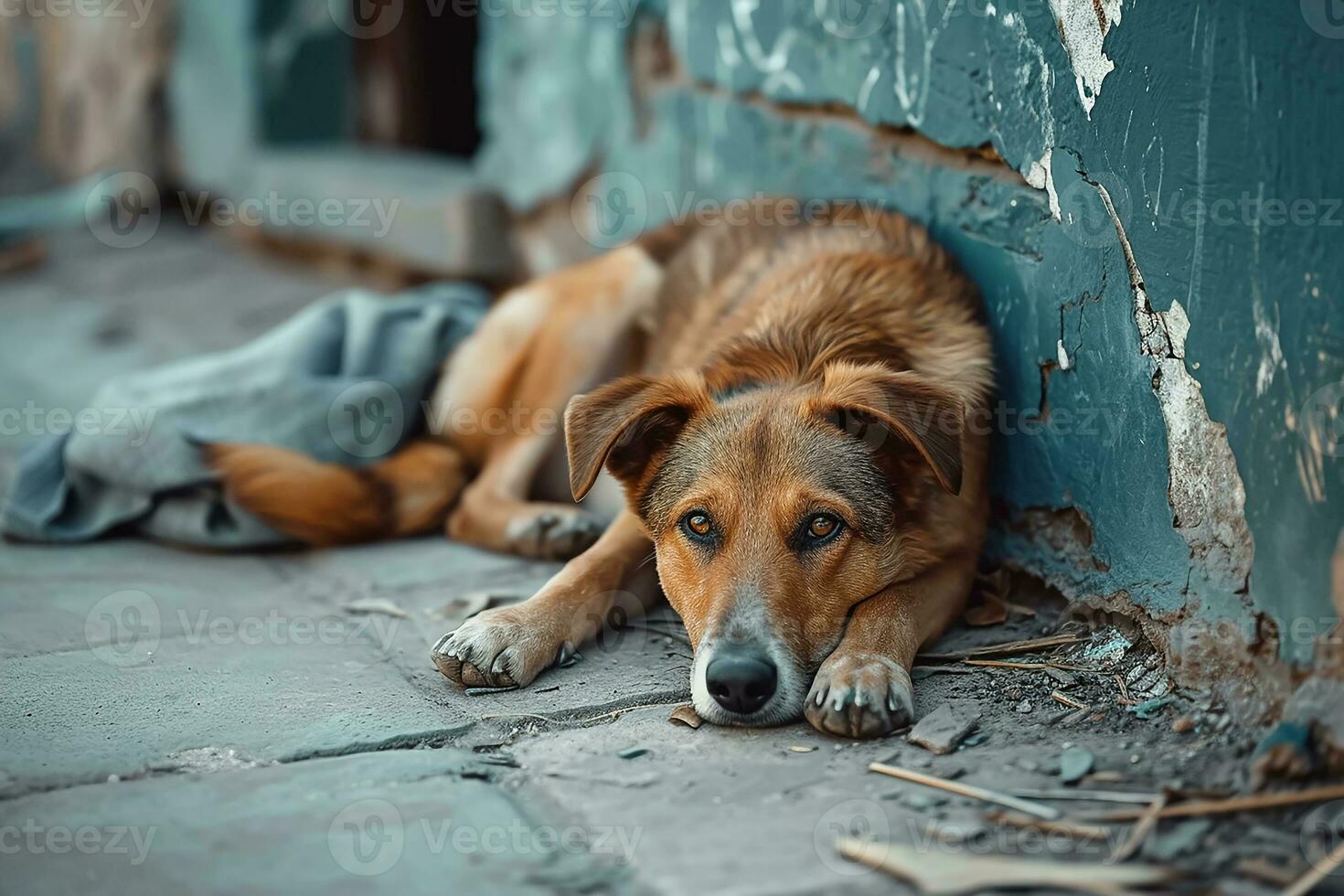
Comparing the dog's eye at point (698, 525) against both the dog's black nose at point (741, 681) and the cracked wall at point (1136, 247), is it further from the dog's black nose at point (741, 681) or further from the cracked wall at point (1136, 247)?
the cracked wall at point (1136, 247)

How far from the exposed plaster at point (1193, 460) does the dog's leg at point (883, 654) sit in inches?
27.2

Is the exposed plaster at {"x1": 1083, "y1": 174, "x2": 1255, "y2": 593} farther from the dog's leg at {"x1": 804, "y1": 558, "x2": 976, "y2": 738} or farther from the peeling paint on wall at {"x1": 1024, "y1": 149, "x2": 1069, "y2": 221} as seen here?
the dog's leg at {"x1": 804, "y1": 558, "x2": 976, "y2": 738}

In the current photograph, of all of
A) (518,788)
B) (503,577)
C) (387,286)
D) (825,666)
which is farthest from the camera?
(387,286)

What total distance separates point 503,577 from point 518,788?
157cm

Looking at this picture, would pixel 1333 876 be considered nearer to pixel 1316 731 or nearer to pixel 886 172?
pixel 1316 731

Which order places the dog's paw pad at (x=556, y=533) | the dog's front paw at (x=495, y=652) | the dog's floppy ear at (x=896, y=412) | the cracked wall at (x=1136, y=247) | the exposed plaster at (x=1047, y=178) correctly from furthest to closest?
the dog's paw pad at (x=556, y=533)
the exposed plaster at (x=1047, y=178)
the dog's front paw at (x=495, y=652)
the dog's floppy ear at (x=896, y=412)
the cracked wall at (x=1136, y=247)

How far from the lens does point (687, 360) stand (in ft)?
14.5

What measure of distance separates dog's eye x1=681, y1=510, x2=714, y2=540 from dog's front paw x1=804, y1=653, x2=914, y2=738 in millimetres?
499

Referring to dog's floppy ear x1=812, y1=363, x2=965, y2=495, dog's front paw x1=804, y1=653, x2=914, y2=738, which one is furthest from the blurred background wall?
dog's front paw x1=804, y1=653, x2=914, y2=738

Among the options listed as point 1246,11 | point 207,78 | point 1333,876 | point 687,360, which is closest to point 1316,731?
point 1333,876

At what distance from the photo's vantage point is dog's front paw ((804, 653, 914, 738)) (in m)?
2.97

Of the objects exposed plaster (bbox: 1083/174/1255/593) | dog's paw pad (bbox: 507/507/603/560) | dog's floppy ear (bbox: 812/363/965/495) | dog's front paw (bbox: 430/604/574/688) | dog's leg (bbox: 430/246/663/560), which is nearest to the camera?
exposed plaster (bbox: 1083/174/1255/593)

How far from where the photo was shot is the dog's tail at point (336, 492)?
4555 mm

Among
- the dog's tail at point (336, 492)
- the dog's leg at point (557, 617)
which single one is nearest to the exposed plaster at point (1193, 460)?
the dog's leg at point (557, 617)
